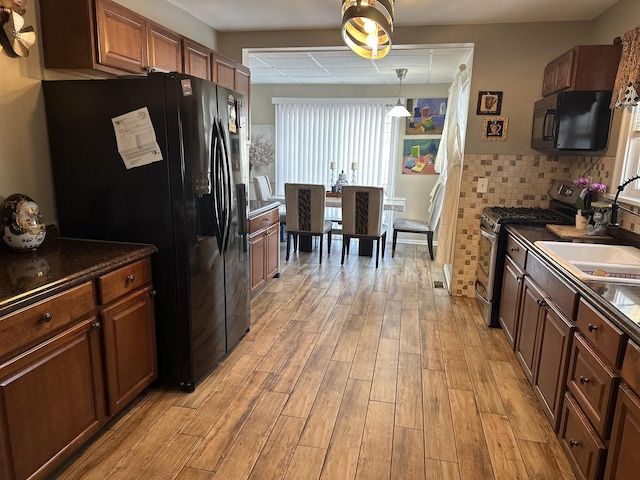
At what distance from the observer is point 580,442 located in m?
1.77

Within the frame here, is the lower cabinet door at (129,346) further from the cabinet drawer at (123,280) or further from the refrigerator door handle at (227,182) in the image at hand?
the refrigerator door handle at (227,182)

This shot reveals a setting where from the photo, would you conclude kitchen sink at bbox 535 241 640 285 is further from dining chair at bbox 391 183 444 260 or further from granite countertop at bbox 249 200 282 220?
dining chair at bbox 391 183 444 260

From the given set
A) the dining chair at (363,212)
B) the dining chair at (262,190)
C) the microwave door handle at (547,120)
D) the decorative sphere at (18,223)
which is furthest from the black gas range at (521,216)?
the dining chair at (262,190)

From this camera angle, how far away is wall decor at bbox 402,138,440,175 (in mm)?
6172

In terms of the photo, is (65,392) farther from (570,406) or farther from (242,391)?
(570,406)

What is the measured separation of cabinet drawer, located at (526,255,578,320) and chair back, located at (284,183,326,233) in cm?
291

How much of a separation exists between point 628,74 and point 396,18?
177 centimetres

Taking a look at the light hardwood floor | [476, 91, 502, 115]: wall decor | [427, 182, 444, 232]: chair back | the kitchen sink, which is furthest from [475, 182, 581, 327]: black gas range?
[427, 182, 444, 232]: chair back

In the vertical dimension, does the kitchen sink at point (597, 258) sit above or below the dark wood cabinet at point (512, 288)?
above

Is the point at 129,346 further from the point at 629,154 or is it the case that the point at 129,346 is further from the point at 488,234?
the point at 629,154

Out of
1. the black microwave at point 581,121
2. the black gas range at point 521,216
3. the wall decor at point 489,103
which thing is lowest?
the black gas range at point 521,216

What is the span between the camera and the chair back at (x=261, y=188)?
6.16 m

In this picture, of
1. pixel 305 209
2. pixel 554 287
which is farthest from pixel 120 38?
pixel 305 209

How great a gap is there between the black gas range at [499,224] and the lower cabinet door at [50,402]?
9.04 ft
